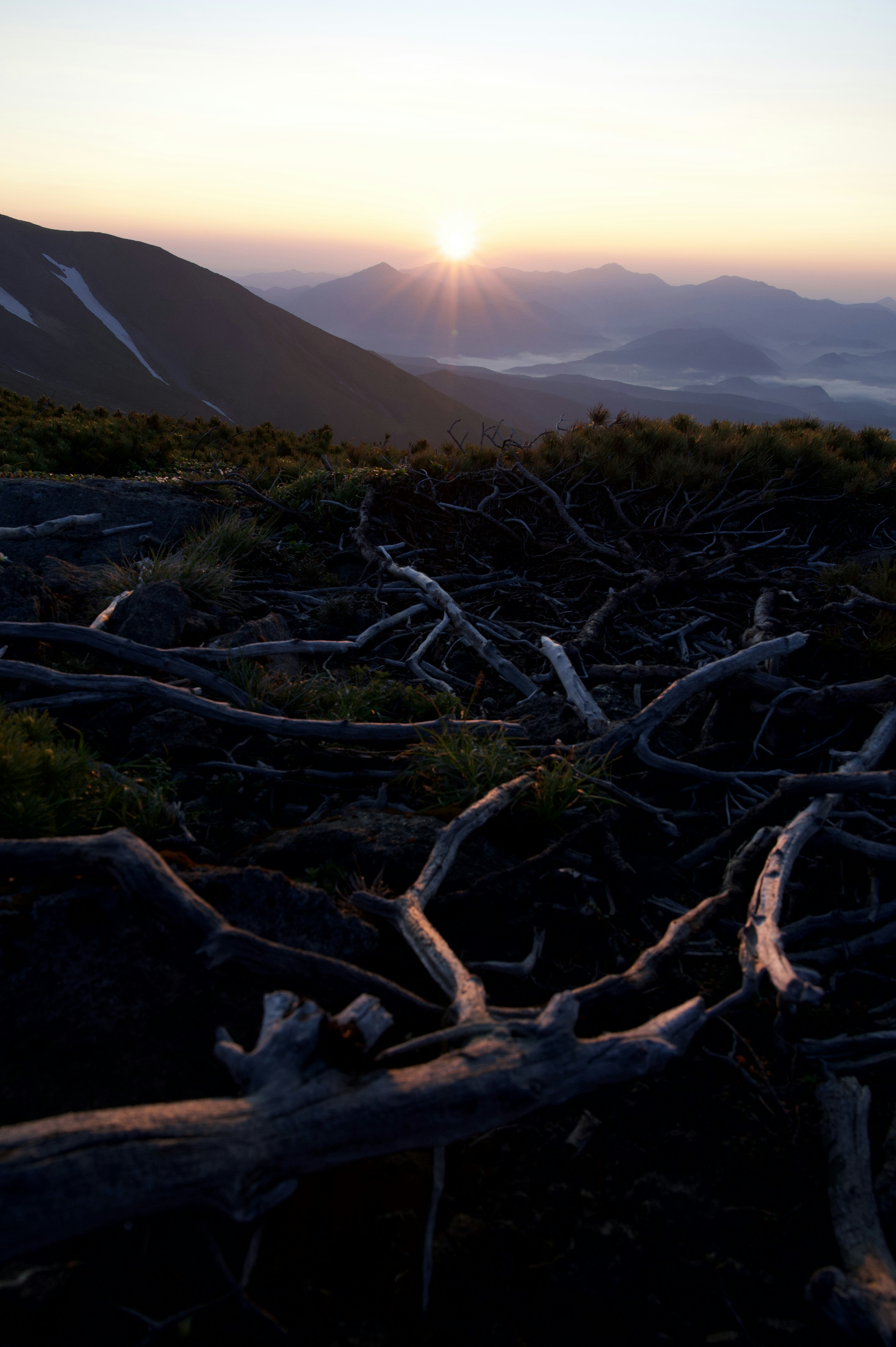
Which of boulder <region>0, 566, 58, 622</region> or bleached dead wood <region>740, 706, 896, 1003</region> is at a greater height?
boulder <region>0, 566, 58, 622</region>

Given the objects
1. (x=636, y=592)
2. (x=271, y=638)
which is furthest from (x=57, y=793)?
(x=636, y=592)

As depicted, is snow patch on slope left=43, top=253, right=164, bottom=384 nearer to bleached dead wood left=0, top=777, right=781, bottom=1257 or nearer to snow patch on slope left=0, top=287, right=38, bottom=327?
snow patch on slope left=0, top=287, right=38, bottom=327

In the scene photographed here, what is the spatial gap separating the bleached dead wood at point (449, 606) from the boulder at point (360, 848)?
172cm

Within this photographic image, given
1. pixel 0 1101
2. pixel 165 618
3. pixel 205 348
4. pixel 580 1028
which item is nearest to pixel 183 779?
pixel 165 618

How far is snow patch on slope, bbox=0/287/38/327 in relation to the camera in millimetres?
155750

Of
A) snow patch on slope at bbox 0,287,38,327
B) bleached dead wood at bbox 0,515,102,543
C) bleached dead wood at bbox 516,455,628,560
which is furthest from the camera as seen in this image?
snow patch on slope at bbox 0,287,38,327

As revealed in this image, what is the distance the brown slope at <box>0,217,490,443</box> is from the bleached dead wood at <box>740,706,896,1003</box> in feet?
462

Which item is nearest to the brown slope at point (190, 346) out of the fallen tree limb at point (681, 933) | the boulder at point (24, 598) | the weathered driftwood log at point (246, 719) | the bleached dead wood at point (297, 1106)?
the boulder at point (24, 598)

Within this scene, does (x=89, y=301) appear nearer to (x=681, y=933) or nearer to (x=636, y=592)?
(x=636, y=592)

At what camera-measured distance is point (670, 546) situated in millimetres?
7117

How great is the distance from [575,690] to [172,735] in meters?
2.54

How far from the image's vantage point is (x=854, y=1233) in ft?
6.31

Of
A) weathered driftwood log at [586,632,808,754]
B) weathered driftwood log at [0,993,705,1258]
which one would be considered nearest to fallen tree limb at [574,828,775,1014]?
weathered driftwood log at [0,993,705,1258]

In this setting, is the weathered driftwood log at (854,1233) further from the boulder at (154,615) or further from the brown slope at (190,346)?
the brown slope at (190,346)
